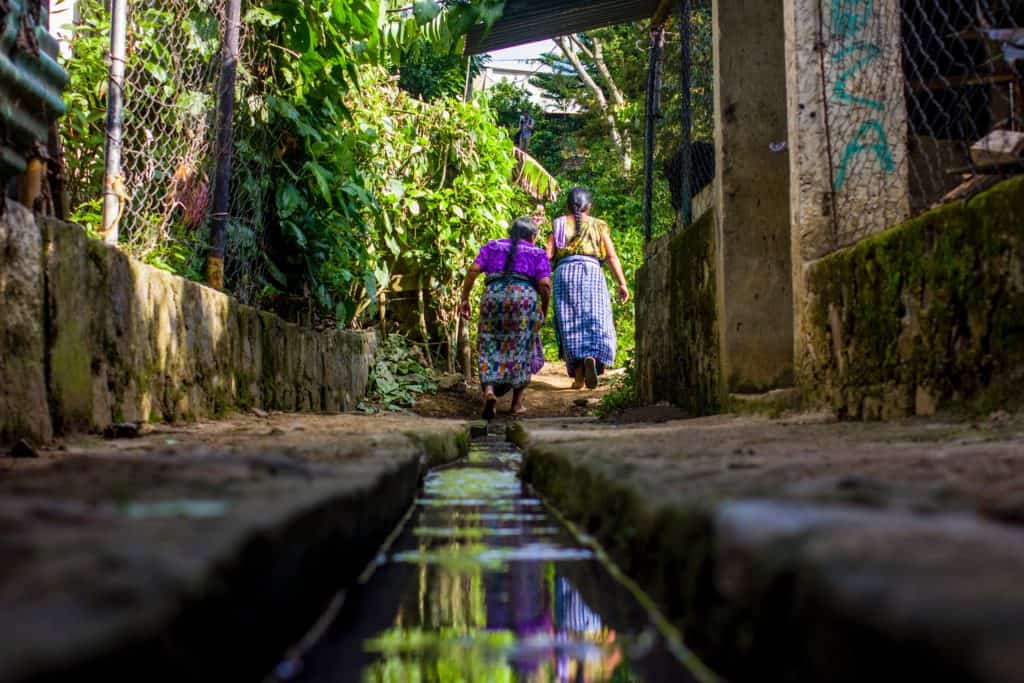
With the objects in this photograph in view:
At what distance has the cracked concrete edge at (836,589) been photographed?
2.35 ft

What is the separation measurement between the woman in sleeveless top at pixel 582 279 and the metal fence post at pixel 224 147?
396cm

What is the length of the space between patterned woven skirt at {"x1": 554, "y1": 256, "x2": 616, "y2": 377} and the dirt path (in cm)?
69

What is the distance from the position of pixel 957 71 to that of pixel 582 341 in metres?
4.16

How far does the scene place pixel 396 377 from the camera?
34.7 feet

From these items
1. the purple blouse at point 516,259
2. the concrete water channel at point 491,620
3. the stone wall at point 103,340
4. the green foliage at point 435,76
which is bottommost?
the concrete water channel at point 491,620

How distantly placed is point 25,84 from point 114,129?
104cm

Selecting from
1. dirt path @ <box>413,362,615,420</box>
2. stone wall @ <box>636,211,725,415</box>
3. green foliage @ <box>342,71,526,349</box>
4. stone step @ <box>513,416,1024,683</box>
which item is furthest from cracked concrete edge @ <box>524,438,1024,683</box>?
green foliage @ <box>342,71,526,349</box>

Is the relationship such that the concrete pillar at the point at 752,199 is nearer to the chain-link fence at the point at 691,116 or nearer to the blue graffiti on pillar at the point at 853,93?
the chain-link fence at the point at 691,116

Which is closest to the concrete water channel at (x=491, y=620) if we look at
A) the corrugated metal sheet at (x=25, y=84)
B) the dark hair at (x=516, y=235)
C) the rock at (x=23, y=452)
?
the rock at (x=23, y=452)

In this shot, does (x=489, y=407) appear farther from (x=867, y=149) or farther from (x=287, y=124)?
(x=867, y=149)

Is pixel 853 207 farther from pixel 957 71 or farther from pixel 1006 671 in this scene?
pixel 1006 671

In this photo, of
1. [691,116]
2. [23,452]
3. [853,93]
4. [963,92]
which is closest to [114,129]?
[23,452]

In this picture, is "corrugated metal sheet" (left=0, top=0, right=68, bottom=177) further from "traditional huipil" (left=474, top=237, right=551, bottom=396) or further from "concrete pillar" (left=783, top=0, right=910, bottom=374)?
"traditional huipil" (left=474, top=237, right=551, bottom=396)

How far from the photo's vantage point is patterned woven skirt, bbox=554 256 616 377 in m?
9.03
